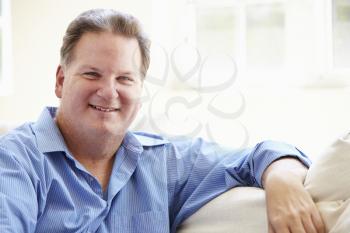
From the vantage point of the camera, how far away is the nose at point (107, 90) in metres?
1.40

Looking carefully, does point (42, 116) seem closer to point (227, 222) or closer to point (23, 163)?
point (23, 163)

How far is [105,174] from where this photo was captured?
1456 mm

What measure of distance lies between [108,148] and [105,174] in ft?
0.25

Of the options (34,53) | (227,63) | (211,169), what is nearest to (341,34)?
(227,63)

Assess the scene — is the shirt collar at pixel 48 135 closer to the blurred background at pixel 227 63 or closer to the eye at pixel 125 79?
the eye at pixel 125 79

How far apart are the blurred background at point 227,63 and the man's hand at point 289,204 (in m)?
0.96

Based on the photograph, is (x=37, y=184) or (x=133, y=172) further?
(x=133, y=172)

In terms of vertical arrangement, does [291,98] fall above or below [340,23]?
below

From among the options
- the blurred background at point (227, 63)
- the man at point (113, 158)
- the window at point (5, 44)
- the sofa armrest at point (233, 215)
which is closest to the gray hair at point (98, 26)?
Answer: the man at point (113, 158)

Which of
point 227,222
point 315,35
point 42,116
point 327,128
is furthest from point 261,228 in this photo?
point 315,35

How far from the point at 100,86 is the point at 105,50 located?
100 millimetres

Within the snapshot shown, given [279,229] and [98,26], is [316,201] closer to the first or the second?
[279,229]

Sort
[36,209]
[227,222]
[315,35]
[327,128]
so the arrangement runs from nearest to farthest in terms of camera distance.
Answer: [36,209]
[227,222]
[327,128]
[315,35]

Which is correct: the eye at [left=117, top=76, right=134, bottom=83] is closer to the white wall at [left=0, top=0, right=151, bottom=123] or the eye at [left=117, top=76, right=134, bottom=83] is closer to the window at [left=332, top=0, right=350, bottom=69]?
the window at [left=332, top=0, right=350, bottom=69]
